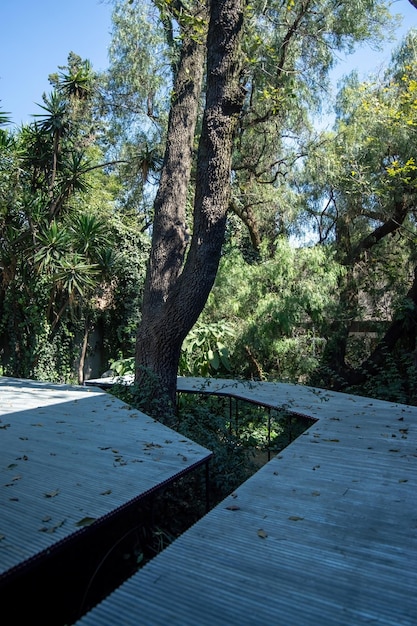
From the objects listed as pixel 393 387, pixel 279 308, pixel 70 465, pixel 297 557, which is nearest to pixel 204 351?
pixel 279 308

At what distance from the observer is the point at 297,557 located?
1702mm

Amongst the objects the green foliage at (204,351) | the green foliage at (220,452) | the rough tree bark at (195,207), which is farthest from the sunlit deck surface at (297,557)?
the green foliage at (204,351)

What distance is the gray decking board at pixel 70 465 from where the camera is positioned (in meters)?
1.84

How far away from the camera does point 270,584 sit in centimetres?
152

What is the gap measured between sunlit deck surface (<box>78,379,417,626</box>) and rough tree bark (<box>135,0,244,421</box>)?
7.37 feet

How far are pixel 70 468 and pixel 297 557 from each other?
4.44ft

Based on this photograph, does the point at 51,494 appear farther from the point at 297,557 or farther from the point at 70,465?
the point at 297,557

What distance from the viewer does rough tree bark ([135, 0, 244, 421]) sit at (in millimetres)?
4590

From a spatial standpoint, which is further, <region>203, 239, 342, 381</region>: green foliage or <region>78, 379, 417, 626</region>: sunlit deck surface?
<region>203, 239, 342, 381</region>: green foliage

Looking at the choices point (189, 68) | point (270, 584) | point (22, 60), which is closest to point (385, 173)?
point (189, 68)

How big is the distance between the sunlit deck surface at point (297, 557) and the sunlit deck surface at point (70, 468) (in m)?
0.35

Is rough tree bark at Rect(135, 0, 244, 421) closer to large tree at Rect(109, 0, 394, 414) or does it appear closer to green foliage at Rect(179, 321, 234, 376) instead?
large tree at Rect(109, 0, 394, 414)

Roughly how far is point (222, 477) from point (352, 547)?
6.44ft

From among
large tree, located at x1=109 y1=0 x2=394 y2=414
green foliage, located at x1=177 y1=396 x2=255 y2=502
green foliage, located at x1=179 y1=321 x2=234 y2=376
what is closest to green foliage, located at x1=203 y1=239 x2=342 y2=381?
green foliage, located at x1=179 y1=321 x2=234 y2=376
